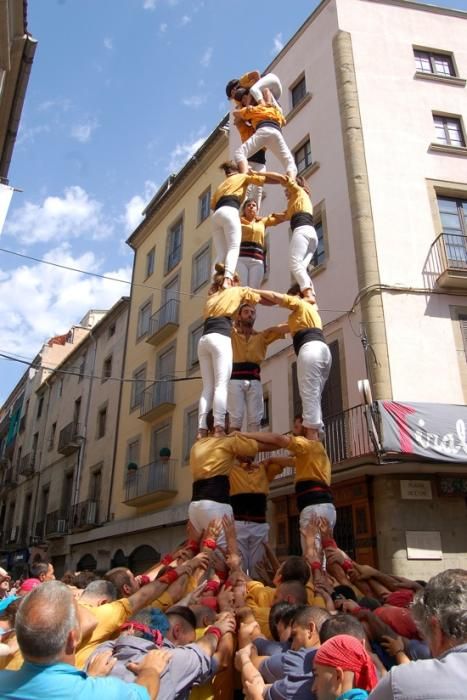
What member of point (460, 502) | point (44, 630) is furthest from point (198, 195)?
point (44, 630)

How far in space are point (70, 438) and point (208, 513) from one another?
76.5 feet

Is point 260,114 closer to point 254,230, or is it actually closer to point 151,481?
point 254,230

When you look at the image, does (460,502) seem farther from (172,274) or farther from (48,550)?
(48,550)

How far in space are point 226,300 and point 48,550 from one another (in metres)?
23.6

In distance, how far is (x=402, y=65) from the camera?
615 inches

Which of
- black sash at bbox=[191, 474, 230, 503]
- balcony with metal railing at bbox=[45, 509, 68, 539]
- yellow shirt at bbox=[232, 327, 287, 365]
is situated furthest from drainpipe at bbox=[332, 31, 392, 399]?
balcony with metal railing at bbox=[45, 509, 68, 539]

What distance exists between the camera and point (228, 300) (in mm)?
6391

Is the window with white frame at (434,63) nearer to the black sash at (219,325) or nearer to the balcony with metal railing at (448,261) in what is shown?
the balcony with metal railing at (448,261)

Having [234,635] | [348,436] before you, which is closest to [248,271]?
[234,635]

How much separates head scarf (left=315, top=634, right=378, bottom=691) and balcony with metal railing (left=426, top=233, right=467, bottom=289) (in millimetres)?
11347

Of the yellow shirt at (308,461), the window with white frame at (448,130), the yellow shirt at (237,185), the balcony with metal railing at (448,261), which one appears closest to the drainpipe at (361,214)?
the balcony with metal railing at (448,261)

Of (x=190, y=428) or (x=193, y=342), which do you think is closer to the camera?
(x=190, y=428)

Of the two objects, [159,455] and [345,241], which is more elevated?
[345,241]

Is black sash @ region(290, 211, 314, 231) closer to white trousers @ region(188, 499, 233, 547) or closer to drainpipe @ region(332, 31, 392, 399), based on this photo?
white trousers @ region(188, 499, 233, 547)
